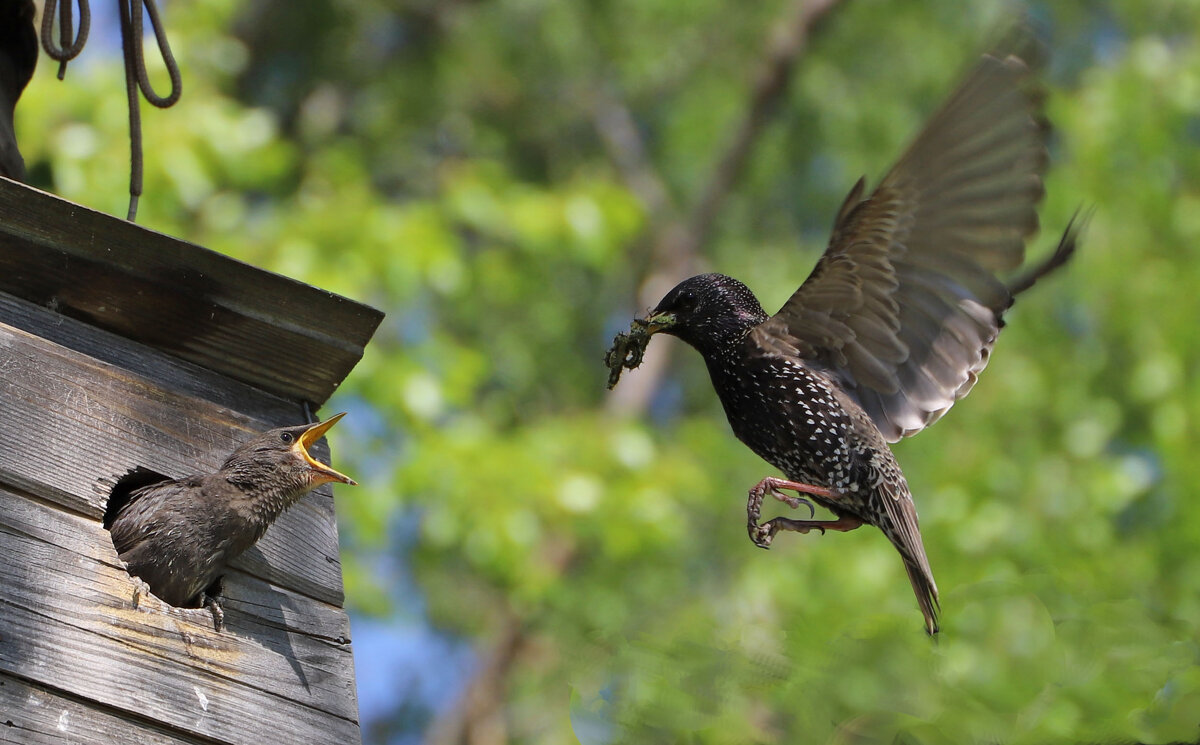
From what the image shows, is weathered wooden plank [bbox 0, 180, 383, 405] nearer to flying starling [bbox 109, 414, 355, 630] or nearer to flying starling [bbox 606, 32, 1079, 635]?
flying starling [bbox 109, 414, 355, 630]

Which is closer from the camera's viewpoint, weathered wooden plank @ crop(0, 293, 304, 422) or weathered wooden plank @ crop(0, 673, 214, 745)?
weathered wooden plank @ crop(0, 673, 214, 745)

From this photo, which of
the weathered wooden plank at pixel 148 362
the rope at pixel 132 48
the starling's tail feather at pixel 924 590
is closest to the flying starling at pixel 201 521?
the weathered wooden plank at pixel 148 362

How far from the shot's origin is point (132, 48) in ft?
8.57

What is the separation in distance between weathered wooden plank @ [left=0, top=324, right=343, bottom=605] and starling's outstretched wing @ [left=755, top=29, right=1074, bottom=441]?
3.41 feet

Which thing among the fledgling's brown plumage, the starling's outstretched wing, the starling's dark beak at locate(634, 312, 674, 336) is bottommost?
the fledgling's brown plumage

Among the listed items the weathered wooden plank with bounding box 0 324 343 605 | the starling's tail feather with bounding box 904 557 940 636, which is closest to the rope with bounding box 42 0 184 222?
the weathered wooden plank with bounding box 0 324 343 605

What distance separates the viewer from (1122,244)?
7.56 meters

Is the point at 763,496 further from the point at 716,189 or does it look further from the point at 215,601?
A: the point at 716,189

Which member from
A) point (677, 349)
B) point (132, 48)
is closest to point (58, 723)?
point (132, 48)

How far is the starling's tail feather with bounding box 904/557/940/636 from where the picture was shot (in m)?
2.64

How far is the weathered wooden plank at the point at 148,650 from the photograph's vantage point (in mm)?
1875

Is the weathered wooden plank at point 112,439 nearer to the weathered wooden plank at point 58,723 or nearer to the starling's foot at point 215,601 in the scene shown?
the starling's foot at point 215,601

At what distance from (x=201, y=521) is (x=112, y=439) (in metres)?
0.23

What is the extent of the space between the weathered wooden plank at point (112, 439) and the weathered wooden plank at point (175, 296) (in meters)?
0.09
